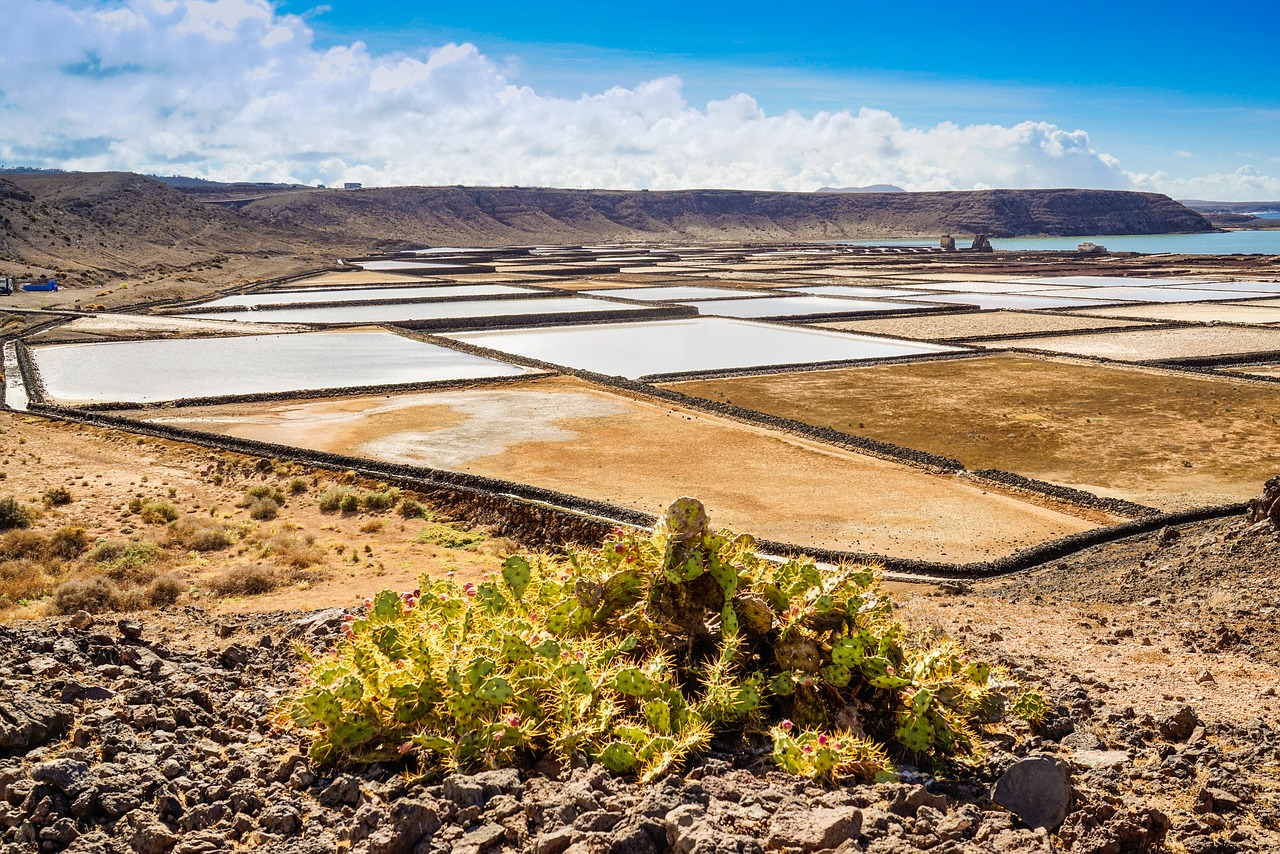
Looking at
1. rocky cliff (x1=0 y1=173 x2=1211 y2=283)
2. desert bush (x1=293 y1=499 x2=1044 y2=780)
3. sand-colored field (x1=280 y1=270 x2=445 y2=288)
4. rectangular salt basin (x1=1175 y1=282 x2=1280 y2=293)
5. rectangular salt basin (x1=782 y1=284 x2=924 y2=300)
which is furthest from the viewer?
rocky cliff (x1=0 y1=173 x2=1211 y2=283)

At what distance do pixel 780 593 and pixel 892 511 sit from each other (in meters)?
14.2

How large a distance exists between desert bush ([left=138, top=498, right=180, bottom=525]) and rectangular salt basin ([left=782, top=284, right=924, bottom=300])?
5341 cm

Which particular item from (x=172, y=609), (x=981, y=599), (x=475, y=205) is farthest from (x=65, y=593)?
(x=475, y=205)

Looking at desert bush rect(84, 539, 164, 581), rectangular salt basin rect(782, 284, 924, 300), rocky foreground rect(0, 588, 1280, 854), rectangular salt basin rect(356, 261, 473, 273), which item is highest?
rectangular salt basin rect(356, 261, 473, 273)

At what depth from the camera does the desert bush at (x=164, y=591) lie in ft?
47.4

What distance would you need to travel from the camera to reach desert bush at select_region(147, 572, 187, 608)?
47.4ft

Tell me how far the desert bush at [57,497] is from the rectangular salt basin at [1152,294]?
62.8m

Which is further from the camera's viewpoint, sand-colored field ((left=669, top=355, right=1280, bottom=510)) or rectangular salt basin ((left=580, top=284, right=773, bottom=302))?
rectangular salt basin ((left=580, top=284, right=773, bottom=302))

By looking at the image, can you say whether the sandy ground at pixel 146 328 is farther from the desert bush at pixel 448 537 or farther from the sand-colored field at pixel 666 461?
the desert bush at pixel 448 537

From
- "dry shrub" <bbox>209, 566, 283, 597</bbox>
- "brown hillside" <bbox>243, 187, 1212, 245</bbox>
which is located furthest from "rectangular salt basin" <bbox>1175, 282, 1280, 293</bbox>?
"brown hillside" <bbox>243, 187, 1212, 245</bbox>

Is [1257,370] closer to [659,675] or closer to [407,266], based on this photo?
[659,675]

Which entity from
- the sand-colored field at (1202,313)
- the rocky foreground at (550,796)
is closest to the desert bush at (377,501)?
the rocky foreground at (550,796)

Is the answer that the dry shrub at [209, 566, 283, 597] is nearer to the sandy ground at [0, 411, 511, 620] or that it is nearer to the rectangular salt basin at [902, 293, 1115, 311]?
the sandy ground at [0, 411, 511, 620]

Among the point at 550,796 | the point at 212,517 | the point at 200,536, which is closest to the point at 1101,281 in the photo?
the point at 212,517
